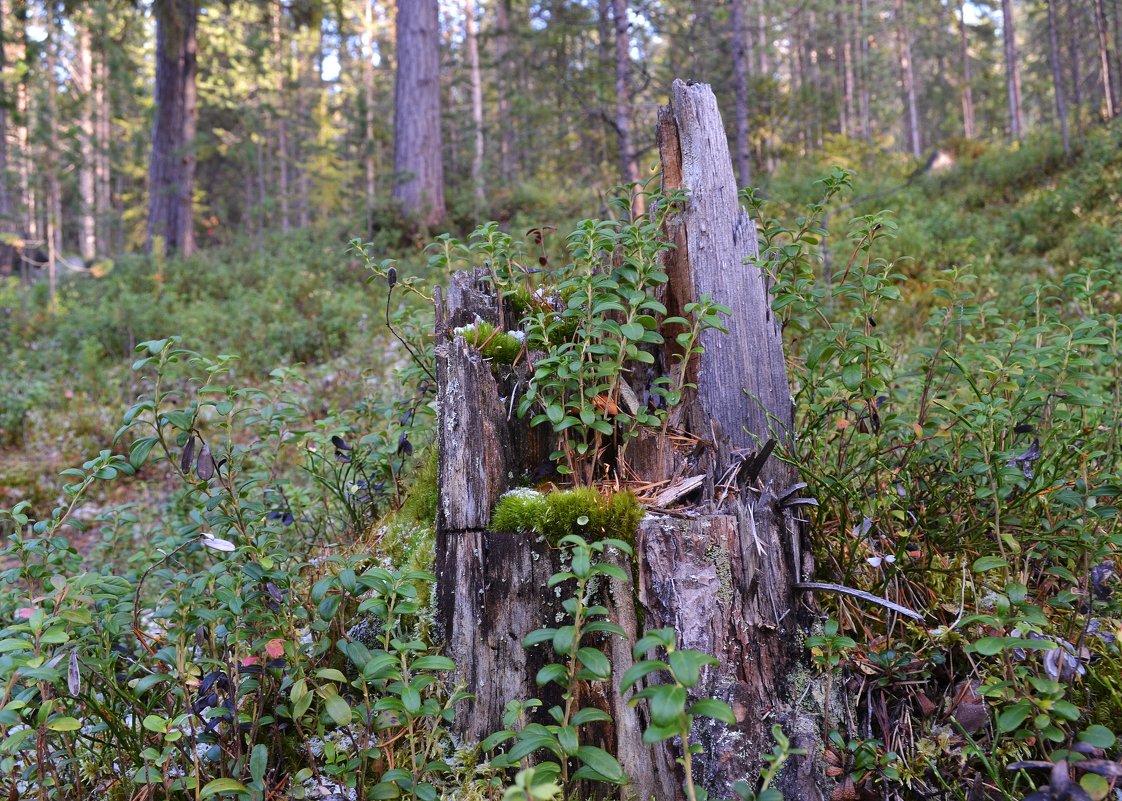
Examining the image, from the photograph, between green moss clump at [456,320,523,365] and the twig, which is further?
green moss clump at [456,320,523,365]

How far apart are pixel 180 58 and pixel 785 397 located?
1669 cm

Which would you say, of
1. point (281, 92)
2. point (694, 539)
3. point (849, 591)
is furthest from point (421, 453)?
point (281, 92)

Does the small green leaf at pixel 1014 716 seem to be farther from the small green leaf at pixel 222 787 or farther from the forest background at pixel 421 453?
the small green leaf at pixel 222 787

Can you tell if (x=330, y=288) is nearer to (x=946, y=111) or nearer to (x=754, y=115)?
(x=754, y=115)

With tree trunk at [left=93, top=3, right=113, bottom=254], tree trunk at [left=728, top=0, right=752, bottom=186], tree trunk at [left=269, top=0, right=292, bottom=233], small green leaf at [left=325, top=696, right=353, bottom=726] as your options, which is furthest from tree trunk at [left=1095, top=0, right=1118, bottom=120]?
tree trunk at [left=93, top=3, right=113, bottom=254]

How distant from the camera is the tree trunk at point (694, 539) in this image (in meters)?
2.11

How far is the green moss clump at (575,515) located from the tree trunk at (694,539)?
51 millimetres

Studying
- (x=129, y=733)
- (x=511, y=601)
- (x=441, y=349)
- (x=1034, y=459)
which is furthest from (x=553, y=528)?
(x=1034, y=459)

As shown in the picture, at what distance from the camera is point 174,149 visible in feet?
47.2

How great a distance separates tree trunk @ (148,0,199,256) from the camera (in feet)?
47.6

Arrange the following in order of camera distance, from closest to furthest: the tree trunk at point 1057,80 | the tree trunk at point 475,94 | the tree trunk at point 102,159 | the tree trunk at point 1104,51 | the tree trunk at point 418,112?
the tree trunk at point 1057,80
the tree trunk at point 418,112
the tree trunk at point 1104,51
the tree trunk at point 475,94
the tree trunk at point 102,159

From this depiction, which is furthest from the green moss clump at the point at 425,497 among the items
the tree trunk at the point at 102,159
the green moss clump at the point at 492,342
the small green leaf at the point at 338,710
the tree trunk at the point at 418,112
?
the tree trunk at the point at 102,159

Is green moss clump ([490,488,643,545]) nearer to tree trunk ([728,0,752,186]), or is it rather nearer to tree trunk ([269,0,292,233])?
tree trunk ([728,0,752,186])

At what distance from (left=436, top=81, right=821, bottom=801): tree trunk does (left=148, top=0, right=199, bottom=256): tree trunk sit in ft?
46.8
